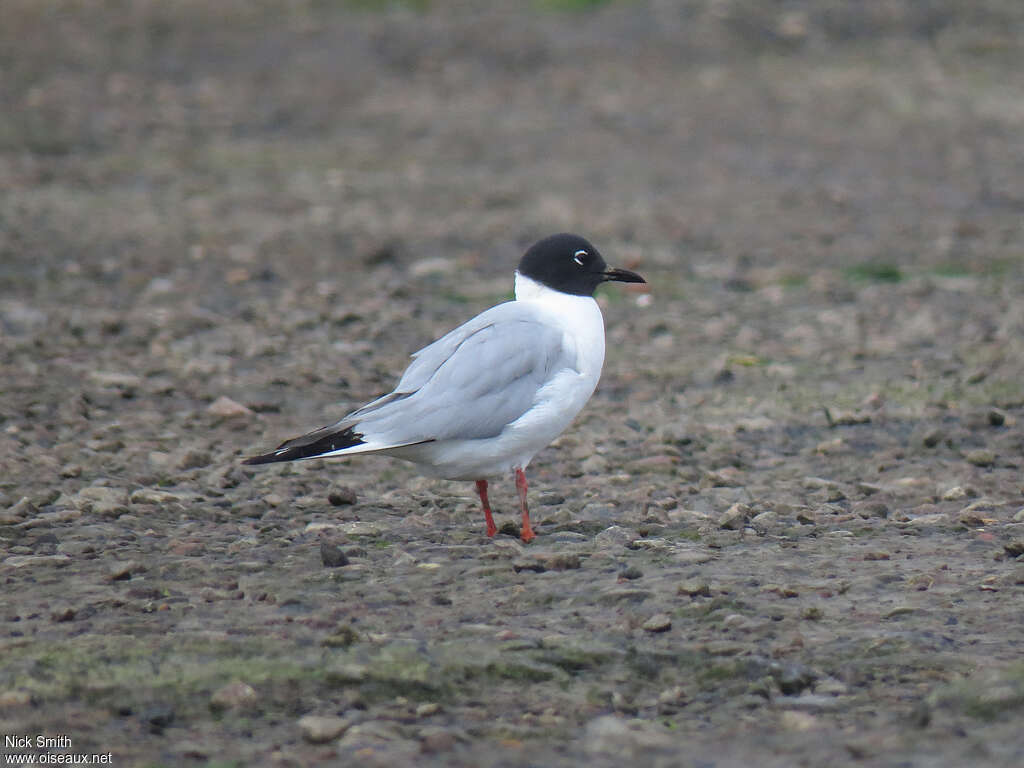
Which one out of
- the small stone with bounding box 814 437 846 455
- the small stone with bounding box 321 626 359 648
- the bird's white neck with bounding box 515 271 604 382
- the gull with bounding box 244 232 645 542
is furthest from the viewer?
the small stone with bounding box 814 437 846 455

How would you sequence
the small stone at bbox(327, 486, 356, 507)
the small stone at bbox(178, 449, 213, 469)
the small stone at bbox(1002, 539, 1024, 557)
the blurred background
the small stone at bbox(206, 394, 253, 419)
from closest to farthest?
the small stone at bbox(1002, 539, 1024, 557), the small stone at bbox(327, 486, 356, 507), the small stone at bbox(178, 449, 213, 469), the small stone at bbox(206, 394, 253, 419), the blurred background

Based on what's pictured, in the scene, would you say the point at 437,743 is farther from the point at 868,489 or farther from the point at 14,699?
the point at 868,489

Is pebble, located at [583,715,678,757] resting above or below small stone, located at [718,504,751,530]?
above

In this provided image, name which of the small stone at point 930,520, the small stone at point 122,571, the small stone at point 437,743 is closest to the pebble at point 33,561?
the small stone at point 122,571

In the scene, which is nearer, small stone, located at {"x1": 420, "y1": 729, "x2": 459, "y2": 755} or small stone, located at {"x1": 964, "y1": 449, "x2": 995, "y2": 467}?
small stone, located at {"x1": 420, "y1": 729, "x2": 459, "y2": 755}

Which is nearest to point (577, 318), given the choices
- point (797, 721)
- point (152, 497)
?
point (152, 497)

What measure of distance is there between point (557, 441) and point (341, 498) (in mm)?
1497

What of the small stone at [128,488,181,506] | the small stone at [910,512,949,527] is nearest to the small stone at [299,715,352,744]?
the small stone at [128,488,181,506]

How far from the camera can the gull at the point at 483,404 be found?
18.8 feet

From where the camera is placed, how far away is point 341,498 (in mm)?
6402

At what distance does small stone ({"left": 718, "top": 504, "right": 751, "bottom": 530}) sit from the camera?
→ 5988mm

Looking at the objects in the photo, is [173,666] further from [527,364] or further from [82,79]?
[82,79]

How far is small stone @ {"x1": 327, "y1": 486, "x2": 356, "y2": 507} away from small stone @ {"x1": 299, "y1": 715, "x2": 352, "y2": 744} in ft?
7.05

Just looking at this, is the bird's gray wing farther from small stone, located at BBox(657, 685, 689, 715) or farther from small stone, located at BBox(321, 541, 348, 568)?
small stone, located at BBox(657, 685, 689, 715)
